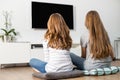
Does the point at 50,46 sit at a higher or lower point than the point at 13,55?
higher

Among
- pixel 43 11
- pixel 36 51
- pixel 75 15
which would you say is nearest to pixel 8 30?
pixel 36 51

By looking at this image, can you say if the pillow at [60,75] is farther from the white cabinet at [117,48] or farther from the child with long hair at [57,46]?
the white cabinet at [117,48]

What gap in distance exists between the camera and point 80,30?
604 centimetres

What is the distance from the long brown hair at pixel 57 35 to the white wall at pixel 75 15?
244cm

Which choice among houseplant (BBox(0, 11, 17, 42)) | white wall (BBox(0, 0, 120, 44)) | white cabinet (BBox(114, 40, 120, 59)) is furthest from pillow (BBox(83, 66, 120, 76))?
white cabinet (BBox(114, 40, 120, 59))

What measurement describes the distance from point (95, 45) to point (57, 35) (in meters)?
0.50

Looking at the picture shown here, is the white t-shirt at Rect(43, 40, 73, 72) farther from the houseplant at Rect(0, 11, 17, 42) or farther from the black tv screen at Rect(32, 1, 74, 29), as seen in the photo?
the black tv screen at Rect(32, 1, 74, 29)

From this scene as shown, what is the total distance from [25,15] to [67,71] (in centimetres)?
272

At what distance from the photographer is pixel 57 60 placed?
2768 mm

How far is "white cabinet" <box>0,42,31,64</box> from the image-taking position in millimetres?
4582

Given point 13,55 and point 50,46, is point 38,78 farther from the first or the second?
point 13,55

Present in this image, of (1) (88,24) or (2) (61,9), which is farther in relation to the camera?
(2) (61,9)

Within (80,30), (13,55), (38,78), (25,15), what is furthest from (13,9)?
(38,78)

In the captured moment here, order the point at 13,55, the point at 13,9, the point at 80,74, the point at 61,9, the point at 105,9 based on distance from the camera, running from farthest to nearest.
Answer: the point at 105,9
the point at 61,9
the point at 13,9
the point at 13,55
the point at 80,74
